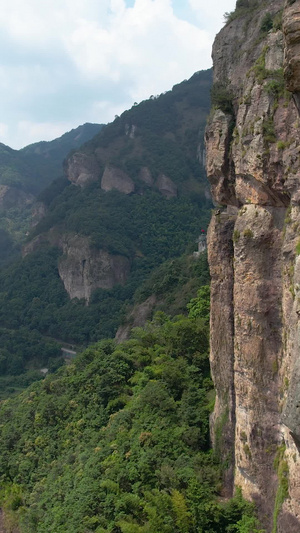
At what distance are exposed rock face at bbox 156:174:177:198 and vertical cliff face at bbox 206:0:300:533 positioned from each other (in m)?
71.7

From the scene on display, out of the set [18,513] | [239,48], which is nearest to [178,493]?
[18,513]

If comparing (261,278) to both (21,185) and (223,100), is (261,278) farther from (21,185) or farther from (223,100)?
(21,185)

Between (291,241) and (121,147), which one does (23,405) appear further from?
(121,147)

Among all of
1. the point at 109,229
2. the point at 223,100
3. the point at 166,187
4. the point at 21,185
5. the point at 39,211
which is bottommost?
the point at 223,100

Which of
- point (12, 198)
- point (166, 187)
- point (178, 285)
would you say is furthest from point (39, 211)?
point (178, 285)

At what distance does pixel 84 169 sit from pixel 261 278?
8238 centimetres

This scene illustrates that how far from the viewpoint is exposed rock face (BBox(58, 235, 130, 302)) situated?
231ft

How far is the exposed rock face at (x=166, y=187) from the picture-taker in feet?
280

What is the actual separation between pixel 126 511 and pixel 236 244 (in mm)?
7454

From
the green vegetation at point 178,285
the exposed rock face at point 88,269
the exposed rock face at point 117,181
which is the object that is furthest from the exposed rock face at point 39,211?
the green vegetation at point 178,285

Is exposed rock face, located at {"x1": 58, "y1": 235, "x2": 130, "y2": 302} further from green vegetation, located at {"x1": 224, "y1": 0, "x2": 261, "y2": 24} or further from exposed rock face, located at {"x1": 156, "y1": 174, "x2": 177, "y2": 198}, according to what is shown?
green vegetation, located at {"x1": 224, "y1": 0, "x2": 261, "y2": 24}

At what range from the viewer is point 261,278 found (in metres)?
11.7

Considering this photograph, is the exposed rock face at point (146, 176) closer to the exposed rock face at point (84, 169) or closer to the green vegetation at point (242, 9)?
the exposed rock face at point (84, 169)

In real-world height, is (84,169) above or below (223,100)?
above
